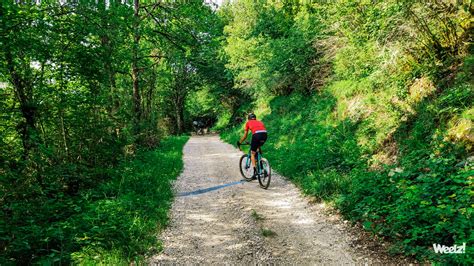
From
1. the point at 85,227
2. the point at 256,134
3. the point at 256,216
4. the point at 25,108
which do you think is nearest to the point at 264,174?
the point at 256,134

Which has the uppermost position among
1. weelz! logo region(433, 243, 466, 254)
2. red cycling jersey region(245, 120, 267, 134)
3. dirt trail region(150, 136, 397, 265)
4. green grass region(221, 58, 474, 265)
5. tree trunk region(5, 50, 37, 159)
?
tree trunk region(5, 50, 37, 159)

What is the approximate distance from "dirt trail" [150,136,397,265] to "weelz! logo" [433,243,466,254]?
26.7 inches

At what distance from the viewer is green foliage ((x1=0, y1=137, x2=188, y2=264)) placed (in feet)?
12.6

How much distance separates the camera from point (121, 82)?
36.9ft

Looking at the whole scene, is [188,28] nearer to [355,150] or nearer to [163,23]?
[163,23]

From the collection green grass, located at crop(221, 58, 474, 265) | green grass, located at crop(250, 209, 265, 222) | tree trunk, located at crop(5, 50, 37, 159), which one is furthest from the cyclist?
tree trunk, located at crop(5, 50, 37, 159)

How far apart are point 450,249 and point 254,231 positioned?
115 inches

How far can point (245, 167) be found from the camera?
348 inches

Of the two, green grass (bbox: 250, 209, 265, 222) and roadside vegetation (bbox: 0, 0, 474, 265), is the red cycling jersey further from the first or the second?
green grass (bbox: 250, 209, 265, 222)

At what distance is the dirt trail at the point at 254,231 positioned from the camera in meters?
4.18

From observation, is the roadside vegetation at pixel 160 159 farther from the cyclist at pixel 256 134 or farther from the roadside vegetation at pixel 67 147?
the cyclist at pixel 256 134

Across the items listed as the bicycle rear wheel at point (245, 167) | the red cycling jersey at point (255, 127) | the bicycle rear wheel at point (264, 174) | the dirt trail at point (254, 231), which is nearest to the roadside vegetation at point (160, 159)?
the dirt trail at point (254, 231)

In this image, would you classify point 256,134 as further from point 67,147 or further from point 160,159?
point 160,159

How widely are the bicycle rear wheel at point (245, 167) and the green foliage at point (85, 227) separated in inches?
112
